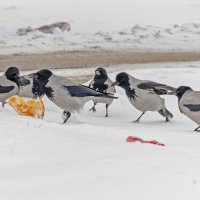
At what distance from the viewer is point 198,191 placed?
466 centimetres

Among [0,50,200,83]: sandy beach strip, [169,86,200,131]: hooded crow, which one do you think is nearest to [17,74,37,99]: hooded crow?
[169,86,200,131]: hooded crow

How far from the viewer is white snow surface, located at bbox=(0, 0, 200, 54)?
89.4ft

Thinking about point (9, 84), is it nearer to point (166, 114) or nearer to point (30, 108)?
point (30, 108)

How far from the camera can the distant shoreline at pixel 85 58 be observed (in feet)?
70.0

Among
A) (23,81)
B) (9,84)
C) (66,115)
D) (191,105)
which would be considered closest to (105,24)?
(23,81)

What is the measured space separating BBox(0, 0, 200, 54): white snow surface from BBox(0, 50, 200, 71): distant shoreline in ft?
4.64

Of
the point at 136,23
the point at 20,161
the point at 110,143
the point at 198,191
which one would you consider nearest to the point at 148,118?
the point at 110,143

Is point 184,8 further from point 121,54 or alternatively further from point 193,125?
point 193,125

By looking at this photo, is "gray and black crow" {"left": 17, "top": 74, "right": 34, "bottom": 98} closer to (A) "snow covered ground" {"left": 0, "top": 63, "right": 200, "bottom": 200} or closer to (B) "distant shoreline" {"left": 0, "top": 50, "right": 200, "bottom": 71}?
(A) "snow covered ground" {"left": 0, "top": 63, "right": 200, "bottom": 200}

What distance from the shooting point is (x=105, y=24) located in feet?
108

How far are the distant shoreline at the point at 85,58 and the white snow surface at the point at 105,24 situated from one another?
4.64 feet

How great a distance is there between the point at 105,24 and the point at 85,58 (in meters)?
10.2

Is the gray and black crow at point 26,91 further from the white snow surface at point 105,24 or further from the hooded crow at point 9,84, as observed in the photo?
the white snow surface at point 105,24

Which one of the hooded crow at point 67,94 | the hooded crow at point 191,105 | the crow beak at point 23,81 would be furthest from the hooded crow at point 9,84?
the hooded crow at point 191,105
